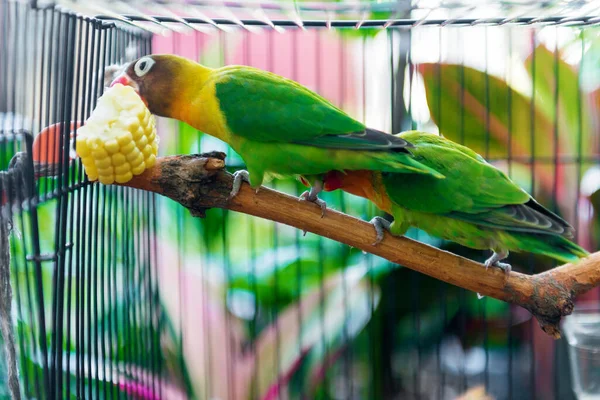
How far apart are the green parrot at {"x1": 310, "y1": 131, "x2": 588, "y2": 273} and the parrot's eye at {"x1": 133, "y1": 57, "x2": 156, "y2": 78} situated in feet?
0.99

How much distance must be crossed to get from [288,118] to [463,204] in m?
0.27

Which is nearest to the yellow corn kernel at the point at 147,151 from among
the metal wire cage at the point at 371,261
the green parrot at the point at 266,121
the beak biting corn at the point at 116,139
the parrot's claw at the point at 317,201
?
the beak biting corn at the point at 116,139

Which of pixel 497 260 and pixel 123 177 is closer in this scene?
pixel 123 177

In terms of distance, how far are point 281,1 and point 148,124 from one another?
0.30 metres

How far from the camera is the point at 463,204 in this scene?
75 cm

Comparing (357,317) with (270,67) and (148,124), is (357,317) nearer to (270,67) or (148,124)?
(270,67)

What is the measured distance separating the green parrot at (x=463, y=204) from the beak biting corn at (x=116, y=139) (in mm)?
278

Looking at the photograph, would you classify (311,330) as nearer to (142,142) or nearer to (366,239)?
(366,239)

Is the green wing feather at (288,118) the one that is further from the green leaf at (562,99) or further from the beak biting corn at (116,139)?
the green leaf at (562,99)

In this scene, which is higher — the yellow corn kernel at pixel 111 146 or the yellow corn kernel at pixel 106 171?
the yellow corn kernel at pixel 111 146

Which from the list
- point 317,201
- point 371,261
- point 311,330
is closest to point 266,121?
point 317,201

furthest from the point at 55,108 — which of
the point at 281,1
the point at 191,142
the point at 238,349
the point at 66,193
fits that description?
the point at 238,349

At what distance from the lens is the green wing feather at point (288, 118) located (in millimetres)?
720

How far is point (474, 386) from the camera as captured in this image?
1600 millimetres
